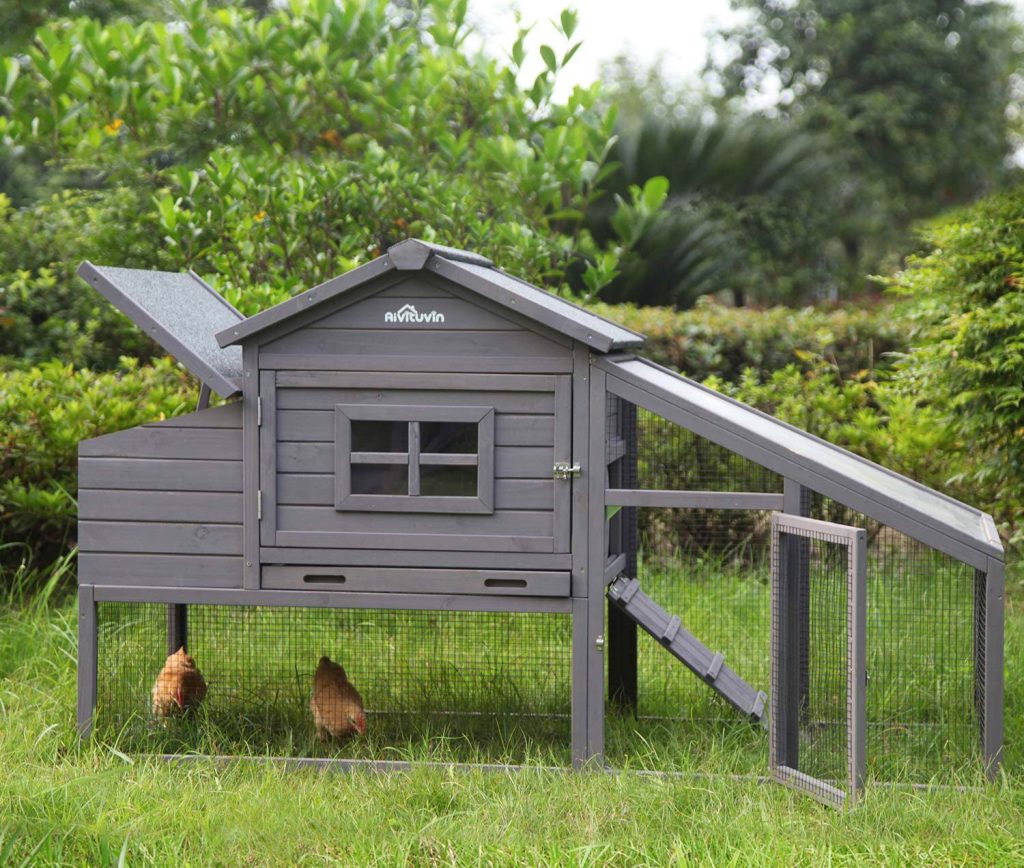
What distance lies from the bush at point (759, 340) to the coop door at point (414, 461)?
467 centimetres

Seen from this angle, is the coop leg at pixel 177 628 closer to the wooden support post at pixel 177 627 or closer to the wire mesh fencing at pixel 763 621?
the wooden support post at pixel 177 627

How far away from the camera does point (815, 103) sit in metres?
23.7

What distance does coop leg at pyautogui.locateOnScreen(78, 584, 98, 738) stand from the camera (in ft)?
15.5

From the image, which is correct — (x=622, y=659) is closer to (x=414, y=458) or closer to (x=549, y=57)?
(x=414, y=458)

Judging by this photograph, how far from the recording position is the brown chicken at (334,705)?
4.80 m

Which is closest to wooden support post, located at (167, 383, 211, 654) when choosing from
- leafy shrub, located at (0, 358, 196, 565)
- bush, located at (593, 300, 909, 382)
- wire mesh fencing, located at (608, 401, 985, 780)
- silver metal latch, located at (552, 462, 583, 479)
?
leafy shrub, located at (0, 358, 196, 565)

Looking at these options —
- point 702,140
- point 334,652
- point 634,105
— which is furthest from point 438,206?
point 634,105

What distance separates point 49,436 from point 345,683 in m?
2.79

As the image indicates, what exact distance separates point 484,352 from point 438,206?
316 centimetres

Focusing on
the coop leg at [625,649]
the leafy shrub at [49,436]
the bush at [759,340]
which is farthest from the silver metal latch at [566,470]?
the bush at [759,340]

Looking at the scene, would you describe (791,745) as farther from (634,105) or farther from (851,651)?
(634,105)

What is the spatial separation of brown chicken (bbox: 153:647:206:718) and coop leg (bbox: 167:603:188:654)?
46cm

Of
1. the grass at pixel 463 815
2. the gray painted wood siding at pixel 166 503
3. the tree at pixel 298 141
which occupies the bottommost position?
the grass at pixel 463 815

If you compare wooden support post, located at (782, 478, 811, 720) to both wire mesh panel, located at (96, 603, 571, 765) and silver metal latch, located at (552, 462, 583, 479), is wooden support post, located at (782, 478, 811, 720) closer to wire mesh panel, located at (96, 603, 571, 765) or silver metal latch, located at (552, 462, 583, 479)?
silver metal latch, located at (552, 462, 583, 479)
